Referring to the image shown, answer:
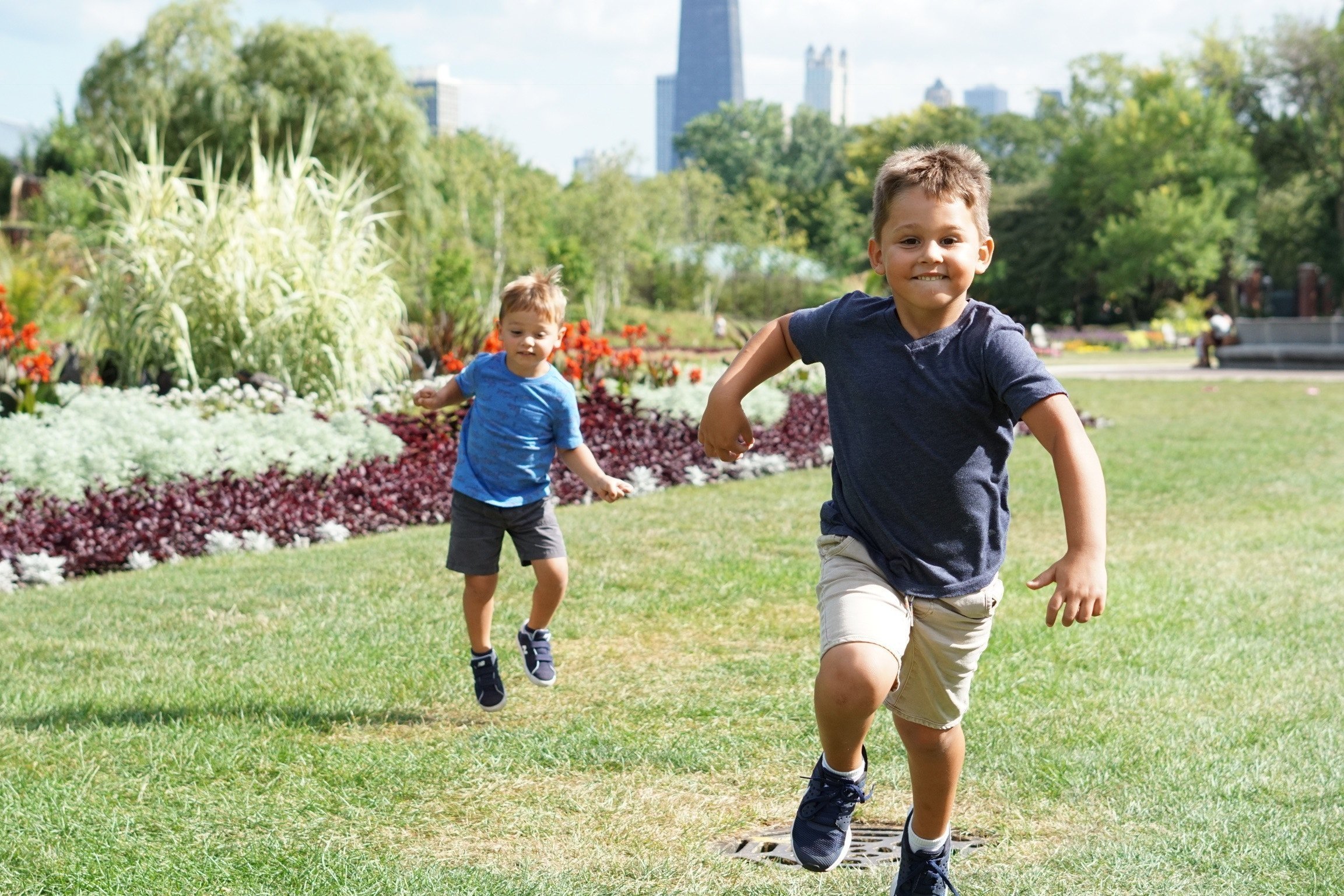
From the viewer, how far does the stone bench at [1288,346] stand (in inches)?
1027

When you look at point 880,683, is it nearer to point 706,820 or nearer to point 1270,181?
point 706,820

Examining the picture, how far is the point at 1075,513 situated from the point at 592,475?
2.10 meters

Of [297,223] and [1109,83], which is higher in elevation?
[1109,83]

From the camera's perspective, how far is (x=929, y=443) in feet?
8.96

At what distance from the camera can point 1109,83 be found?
5650cm

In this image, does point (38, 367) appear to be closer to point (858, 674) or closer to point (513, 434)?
point (513, 434)

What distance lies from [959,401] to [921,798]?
878 millimetres

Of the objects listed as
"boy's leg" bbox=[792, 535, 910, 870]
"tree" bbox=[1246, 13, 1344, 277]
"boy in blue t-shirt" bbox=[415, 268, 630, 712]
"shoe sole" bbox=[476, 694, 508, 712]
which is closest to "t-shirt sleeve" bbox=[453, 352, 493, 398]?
"boy in blue t-shirt" bbox=[415, 268, 630, 712]

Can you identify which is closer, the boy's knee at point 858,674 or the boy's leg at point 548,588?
the boy's knee at point 858,674

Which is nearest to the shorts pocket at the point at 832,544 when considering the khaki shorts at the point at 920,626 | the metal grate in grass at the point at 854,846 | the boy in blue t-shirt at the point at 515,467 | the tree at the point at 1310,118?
the khaki shorts at the point at 920,626

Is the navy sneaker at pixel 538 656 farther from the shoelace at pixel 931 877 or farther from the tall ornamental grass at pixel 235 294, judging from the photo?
the tall ornamental grass at pixel 235 294

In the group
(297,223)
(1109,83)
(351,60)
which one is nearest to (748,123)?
(1109,83)

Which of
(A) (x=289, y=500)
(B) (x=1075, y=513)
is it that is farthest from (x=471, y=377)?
(A) (x=289, y=500)

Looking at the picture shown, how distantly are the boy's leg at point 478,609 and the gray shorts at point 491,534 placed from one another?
3 cm
